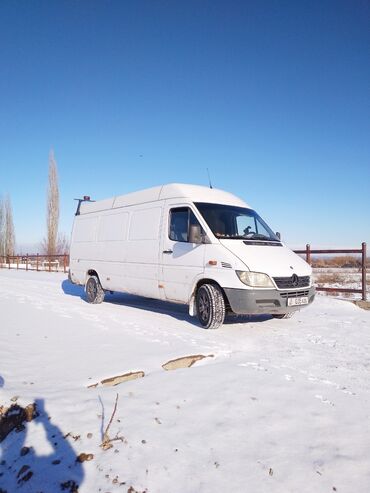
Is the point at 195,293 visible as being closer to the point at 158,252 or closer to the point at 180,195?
the point at 158,252

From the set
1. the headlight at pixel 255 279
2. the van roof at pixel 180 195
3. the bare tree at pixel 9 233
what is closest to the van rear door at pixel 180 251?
the van roof at pixel 180 195

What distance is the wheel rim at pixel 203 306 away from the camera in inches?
212

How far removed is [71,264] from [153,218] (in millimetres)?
3683

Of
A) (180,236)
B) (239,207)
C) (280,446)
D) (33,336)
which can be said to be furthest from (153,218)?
(280,446)

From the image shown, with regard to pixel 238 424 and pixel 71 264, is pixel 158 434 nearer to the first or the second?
pixel 238 424

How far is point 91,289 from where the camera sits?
8.15 metres

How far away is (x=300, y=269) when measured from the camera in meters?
5.50

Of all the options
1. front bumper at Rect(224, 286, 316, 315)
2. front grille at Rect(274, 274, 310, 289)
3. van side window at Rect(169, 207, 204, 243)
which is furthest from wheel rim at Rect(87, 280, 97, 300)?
front grille at Rect(274, 274, 310, 289)

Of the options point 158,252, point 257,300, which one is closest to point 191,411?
point 257,300

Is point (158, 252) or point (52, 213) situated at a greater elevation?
point (52, 213)

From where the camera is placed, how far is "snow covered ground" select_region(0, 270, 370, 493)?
196 cm

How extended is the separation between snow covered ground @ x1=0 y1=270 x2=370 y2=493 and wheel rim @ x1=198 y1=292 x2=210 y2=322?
34 cm

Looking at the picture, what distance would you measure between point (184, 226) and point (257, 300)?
1870 mm

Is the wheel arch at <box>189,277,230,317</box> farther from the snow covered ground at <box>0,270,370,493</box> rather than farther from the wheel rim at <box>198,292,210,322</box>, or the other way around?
the snow covered ground at <box>0,270,370,493</box>
